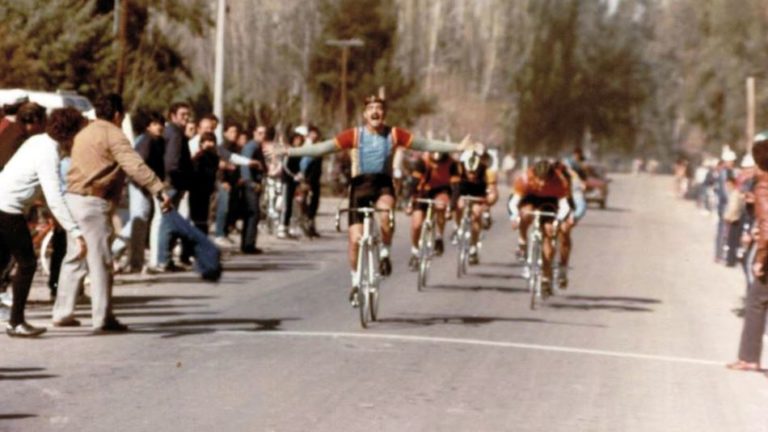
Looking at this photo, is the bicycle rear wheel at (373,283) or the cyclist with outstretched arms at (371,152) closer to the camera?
the bicycle rear wheel at (373,283)

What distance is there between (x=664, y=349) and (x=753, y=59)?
6849cm

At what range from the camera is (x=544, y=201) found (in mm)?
20953

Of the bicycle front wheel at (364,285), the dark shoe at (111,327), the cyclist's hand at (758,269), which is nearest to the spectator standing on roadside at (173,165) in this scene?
the bicycle front wheel at (364,285)

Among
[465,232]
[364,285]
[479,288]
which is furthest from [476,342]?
[465,232]

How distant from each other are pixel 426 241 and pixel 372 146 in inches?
217

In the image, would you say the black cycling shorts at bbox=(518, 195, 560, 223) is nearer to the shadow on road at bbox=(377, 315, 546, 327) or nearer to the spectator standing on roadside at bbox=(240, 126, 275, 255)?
the shadow on road at bbox=(377, 315, 546, 327)

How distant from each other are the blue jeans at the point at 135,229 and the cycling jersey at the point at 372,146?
4.77m

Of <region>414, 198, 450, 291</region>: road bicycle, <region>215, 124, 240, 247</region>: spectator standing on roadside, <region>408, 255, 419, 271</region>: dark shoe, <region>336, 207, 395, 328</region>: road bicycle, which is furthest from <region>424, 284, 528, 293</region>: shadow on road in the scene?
<region>215, 124, 240, 247</region>: spectator standing on roadside

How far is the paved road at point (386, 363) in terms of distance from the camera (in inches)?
431

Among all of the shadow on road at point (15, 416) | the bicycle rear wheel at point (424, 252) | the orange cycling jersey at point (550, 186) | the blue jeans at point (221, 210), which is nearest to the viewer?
the shadow on road at point (15, 416)

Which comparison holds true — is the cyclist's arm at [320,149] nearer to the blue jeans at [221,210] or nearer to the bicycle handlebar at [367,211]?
the bicycle handlebar at [367,211]

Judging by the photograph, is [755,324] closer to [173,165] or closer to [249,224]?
[173,165]

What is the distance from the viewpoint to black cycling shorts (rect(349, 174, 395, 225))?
674 inches

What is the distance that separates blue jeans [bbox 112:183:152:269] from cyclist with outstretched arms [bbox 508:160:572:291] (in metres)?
3.88
